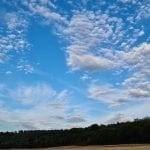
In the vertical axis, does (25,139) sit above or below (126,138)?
above

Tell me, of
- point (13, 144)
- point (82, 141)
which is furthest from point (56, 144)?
point (13, 144)

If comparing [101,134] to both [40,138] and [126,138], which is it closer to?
[126,138]

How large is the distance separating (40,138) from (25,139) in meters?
11.3

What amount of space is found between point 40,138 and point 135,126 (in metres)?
59.4

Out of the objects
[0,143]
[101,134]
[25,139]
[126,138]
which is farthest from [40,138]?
[126,138]

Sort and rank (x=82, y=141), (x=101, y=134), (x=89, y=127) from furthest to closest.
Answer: (x=89, y=127)
(x=82, y=141)
(x=101, y=134)

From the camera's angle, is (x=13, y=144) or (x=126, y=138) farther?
(x=13, y=144)

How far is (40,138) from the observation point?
16838cm

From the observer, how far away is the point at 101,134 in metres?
130

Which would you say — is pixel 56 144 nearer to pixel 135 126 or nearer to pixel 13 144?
pixel 13 144

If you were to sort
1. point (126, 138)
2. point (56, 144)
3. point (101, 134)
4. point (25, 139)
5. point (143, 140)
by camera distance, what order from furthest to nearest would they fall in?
point (25, 139) → point (56, 144) → point (101, 134) → point (126, 138) → point (143, 140)

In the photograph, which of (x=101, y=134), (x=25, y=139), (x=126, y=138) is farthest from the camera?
(x=25, y=139)

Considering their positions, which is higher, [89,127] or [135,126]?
[89,127]

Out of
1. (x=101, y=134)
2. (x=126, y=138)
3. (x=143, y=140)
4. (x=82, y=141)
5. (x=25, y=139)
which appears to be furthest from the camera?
(x=25, y=139)
